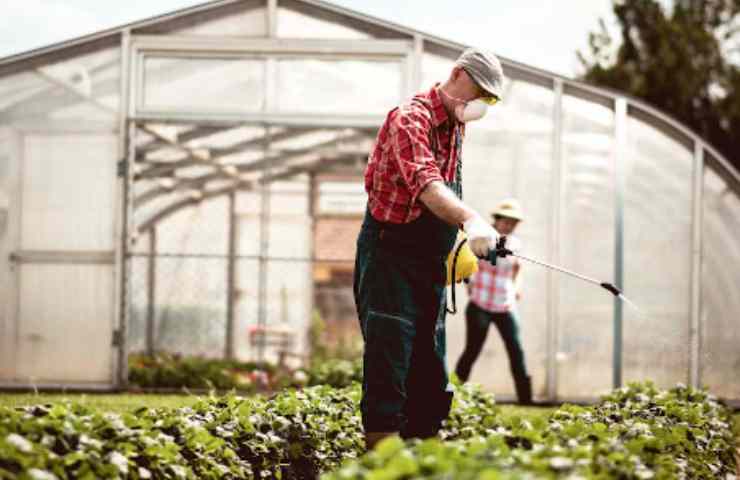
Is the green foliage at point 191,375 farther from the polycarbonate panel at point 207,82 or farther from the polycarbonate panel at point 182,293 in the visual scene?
the polycarbonate panel at point 207,82

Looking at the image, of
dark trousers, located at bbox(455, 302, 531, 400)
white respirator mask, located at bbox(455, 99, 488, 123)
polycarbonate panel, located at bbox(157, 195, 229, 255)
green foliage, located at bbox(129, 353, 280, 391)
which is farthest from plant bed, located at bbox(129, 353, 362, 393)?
white respirator mask, located at bbox(455, 99, 488, 123)

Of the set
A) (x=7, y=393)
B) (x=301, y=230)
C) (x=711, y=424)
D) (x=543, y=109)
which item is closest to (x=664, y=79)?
(x=301, y=230)

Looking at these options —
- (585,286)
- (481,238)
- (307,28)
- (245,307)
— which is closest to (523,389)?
(585,286)

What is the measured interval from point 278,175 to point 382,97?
299 cm

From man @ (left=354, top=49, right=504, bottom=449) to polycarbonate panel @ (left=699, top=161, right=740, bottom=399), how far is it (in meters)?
7.10

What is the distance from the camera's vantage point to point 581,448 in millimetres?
3979

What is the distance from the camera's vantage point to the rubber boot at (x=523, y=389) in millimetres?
10359

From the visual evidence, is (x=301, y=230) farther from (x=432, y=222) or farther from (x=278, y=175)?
(x=432, y=222)

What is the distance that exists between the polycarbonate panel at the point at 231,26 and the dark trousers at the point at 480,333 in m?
3.49

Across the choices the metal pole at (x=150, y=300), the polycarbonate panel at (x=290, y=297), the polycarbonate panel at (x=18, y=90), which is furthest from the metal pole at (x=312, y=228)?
the polycarbonate panel at (x=18, y=90)

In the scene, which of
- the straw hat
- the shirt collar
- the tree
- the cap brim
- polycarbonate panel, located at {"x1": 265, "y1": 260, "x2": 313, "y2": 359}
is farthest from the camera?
the tree

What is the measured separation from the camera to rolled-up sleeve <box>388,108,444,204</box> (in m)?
4.44

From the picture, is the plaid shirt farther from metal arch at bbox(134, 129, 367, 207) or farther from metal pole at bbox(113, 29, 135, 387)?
metal arch at bbox(134, 129, 367, 207)

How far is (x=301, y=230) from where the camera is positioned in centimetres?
1476
